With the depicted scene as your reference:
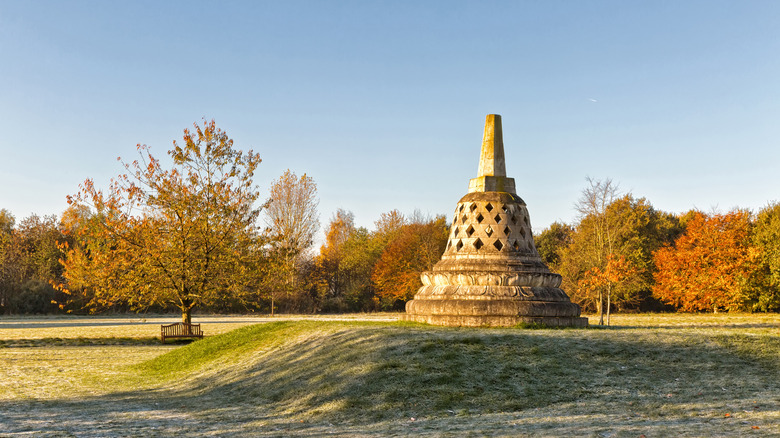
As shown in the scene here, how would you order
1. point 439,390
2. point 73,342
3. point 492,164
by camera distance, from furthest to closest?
point 73,342 < point 492,164 < point 439,390

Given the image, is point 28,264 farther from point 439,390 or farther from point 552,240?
point 439,390

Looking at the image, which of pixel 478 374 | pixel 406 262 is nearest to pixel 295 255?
pixel 406 262

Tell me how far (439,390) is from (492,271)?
22.3ft

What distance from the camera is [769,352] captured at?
1088cm

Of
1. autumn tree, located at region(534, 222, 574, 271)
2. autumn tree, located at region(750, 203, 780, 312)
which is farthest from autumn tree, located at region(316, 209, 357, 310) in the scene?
autumn tree, located at region(750, 203, 780, 312)

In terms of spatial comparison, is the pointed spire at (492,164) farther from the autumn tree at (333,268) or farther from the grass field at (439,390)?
the autumn tree at (333,268)

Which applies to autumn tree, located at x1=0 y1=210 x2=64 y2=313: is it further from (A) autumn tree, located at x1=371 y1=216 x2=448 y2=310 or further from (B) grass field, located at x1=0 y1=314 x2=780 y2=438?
(B) grass field, located at x1=0 y1=314 x2=780 y2=438

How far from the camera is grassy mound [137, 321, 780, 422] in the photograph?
915cm

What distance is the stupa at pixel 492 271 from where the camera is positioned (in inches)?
605

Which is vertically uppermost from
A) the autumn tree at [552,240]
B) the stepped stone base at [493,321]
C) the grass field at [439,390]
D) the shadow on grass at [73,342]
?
the autumn tree at [552,240]

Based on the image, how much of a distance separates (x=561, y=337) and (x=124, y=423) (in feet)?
25.8

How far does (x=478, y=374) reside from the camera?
1020 cm

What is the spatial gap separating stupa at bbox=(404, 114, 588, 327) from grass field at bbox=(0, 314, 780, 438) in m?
2.58

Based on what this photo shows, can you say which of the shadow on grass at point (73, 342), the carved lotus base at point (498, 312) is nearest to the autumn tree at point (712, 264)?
the carved lotus base at point (498, 312)
